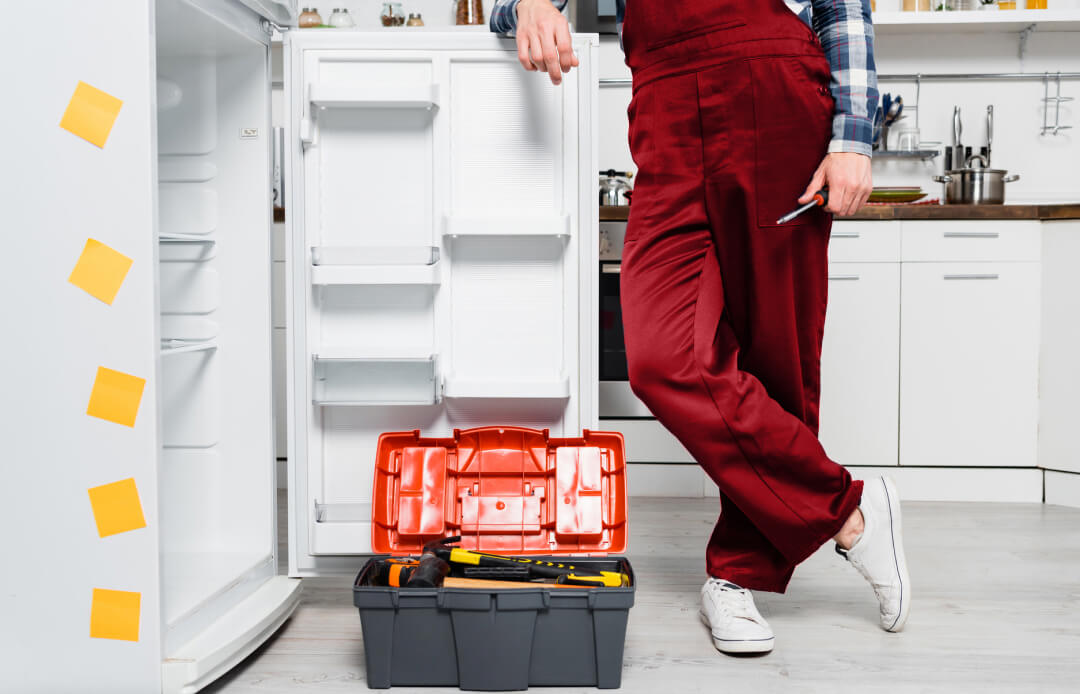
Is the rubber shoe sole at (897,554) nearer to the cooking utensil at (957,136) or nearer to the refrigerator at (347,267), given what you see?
the refrigerator at (347,267)

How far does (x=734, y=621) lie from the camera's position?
1.54m

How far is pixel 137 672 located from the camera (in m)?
1.30

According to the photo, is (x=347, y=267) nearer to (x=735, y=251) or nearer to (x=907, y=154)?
(x=735, y=251)

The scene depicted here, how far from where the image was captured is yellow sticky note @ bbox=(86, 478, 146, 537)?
130 centimetres

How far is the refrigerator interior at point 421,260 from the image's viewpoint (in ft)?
5.67

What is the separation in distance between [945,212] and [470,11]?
1844 mm

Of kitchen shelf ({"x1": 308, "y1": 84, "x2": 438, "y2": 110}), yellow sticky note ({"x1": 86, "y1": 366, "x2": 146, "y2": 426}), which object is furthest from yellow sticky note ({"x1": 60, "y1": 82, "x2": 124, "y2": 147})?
kitchen shelf ({"x1": 308, "y1": 84, "x2": 438, "y2": 110})

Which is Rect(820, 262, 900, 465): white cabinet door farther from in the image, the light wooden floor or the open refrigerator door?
the open refrigerator door

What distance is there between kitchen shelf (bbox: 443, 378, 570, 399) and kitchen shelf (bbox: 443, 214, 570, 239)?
0.96ft

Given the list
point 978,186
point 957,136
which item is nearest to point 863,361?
point 978,186

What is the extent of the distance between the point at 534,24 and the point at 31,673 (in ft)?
4.36

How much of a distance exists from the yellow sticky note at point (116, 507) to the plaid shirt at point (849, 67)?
4.08 feet

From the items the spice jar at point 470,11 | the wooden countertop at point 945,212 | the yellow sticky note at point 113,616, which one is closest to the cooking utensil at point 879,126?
the wooden countertop at point 945,212

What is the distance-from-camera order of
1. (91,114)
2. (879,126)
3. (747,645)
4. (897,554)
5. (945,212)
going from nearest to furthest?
1. (91,114)
2. (747,645)
3. (897,554)
4. (945,212)
5. (879,126)
